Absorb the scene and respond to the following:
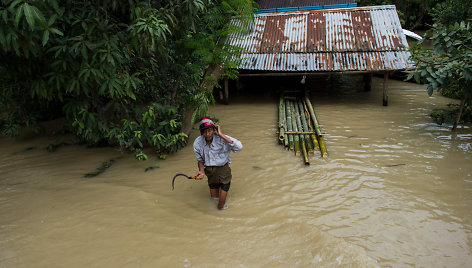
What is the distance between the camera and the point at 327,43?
28.1 feet

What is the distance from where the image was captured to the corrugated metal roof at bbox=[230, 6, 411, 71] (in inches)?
318

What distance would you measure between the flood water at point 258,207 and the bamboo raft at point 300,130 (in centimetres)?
22

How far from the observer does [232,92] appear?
10766 mm

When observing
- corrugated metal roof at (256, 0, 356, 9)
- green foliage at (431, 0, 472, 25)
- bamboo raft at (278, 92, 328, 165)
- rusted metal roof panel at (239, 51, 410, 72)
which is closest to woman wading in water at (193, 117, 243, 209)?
bamboo raft at (278, 92, 328, 165)

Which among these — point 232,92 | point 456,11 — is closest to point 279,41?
point 232,92

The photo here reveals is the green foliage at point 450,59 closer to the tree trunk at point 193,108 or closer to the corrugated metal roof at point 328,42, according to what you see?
the corrugated metal roof at point 328,42

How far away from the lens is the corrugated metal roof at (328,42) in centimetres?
808

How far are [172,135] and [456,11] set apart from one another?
1140cm

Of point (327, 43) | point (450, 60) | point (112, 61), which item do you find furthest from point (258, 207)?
point (327, 43)

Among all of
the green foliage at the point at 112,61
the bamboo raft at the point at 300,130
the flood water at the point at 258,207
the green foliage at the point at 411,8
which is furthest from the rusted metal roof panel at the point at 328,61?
the green foliage at the point at 411,8

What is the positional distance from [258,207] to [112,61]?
111 inches

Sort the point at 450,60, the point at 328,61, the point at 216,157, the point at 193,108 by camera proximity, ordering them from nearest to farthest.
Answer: the point at 216,157 → the point at 450,60 → the point at 193,108 → the point at 328,61

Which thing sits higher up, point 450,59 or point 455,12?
point 455,12

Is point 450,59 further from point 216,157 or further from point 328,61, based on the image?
point 216,157
